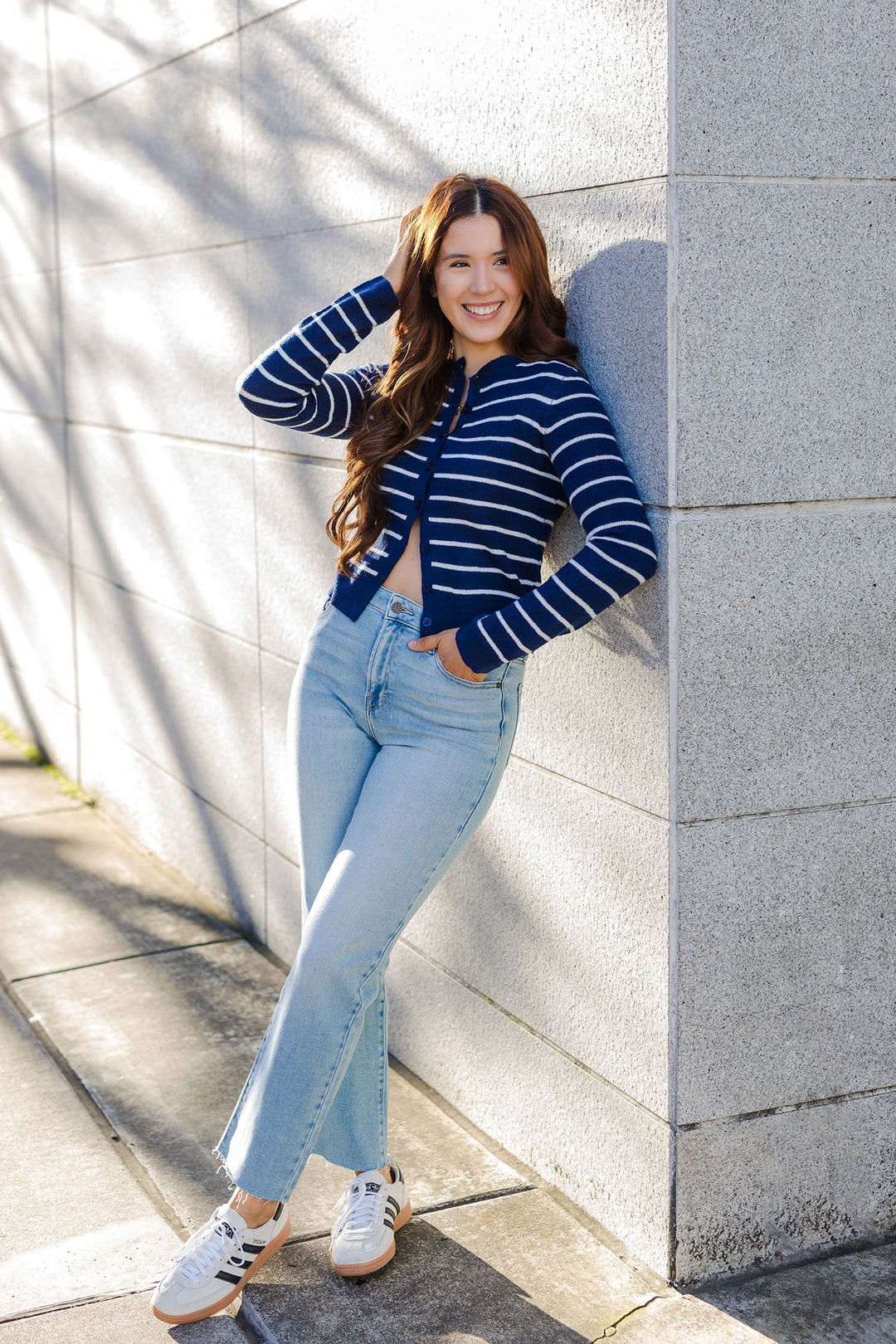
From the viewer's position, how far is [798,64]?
8.54 ft

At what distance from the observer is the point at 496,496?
275 centimetres

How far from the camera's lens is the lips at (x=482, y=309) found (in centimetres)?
278

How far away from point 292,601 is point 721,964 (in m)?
1.85

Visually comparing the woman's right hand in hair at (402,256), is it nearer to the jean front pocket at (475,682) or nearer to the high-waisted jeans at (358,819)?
the high-waisted jeans at (358,819)

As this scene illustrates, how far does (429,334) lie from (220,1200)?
6.07ft

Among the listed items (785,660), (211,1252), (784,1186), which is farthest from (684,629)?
(211,1252)

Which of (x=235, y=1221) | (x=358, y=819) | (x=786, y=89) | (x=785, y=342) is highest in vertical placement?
(x=786, y=89)

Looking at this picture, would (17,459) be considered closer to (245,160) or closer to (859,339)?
(245,160)

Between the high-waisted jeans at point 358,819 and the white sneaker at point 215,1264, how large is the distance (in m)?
0.10

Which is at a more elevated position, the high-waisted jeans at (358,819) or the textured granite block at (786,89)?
the textured granite block at (786,89)

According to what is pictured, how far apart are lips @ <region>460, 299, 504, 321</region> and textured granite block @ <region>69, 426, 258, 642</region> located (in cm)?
173

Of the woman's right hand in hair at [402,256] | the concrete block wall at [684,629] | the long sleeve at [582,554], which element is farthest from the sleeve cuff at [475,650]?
the woman's right hand in hair at [402,256]

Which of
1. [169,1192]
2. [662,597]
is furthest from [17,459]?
[662,597]

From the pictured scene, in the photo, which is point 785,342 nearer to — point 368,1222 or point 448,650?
point 448,650
